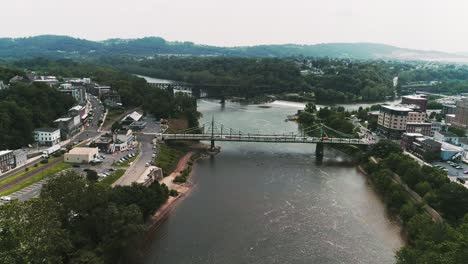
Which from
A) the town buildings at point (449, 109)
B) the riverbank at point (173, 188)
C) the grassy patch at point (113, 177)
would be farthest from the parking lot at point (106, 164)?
the town buildings at point (449, 109)

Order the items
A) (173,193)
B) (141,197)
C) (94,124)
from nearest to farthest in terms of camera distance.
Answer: (141,197), (173,193), (94,124)

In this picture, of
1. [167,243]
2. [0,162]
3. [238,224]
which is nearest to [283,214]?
[238,224]

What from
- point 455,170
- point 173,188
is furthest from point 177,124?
point 455,170

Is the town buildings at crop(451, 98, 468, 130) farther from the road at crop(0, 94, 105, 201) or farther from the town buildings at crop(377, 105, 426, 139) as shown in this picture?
the road at crop(0, 94, 105, 201)

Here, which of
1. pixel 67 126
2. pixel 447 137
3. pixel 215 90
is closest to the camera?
pixel 67 126

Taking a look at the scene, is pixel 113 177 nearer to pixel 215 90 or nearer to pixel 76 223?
pixel 76 223

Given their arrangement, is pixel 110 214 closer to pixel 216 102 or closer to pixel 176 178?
pixel 176 178

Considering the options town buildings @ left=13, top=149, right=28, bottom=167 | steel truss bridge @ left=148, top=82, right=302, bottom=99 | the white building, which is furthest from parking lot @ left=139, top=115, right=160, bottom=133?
steel truss bridge @ left=148, top=82, right=302, bottom=99
